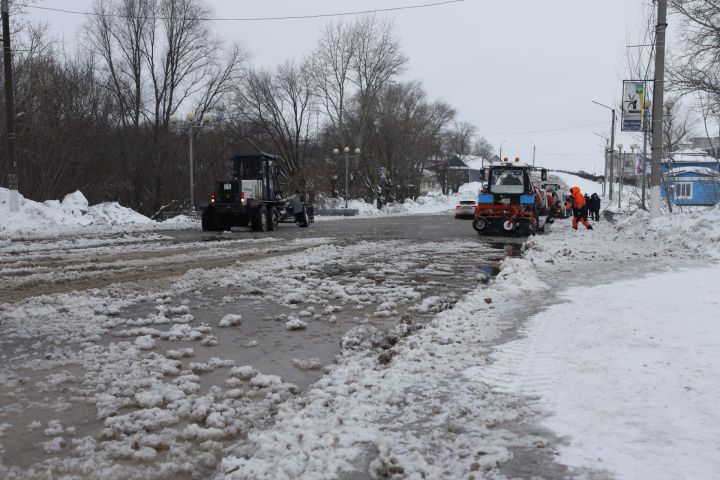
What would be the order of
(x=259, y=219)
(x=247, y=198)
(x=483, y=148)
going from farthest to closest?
(x=483, y=148)
(x=259, y=219)
(x=247, y=198)

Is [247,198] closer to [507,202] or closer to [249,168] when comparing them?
[249,168]

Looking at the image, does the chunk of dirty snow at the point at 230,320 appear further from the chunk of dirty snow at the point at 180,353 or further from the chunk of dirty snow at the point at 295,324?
the chunk of dirty snow at the point at 180,353

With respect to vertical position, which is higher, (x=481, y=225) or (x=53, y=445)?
(x=481, y=225)

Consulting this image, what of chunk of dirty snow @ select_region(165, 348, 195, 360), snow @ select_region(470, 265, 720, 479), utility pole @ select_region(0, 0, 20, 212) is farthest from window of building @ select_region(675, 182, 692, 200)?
chunk of dirty snow @ select_region(165, 348, 195, 360)

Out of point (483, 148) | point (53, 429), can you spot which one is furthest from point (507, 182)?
point (483, 148)

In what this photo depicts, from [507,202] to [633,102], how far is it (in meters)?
5.54

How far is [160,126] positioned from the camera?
4231 cm

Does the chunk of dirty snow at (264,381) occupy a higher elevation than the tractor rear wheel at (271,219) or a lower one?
lower

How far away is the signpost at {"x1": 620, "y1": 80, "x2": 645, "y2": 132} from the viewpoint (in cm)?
2116

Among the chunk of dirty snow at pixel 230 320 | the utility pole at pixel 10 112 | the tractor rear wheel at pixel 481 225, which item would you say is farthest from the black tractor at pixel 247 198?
the chunk of dirty snow at pixel 230 320

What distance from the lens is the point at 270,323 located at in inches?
280

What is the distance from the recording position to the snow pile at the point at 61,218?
66.9 feet

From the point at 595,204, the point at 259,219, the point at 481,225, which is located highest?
the point at 595,204

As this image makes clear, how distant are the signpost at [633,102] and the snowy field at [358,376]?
41.1ft
